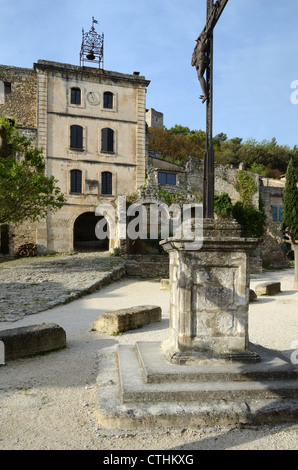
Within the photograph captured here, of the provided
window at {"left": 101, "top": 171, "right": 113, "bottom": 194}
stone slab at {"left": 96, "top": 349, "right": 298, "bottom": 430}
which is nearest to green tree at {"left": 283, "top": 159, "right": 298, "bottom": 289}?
window at {"left": 101, "top": 171, "right": 113, "bottom": 194}

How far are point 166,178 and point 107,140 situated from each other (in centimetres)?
474

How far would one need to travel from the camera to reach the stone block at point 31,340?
579cm

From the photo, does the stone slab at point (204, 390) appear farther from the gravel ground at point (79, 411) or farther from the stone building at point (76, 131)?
the stone building at point (76, 131)

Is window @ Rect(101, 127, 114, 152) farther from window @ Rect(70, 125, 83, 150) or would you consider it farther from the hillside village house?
window @ Rect(70, 125, 83, 150)

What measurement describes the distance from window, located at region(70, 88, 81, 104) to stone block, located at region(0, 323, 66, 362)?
20.9 meters

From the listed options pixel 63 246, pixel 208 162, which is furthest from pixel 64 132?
pixel 208 162

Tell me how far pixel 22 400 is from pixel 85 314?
517 cm

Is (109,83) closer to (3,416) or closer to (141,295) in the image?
(141,295)

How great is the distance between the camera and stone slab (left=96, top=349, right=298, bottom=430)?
363cm

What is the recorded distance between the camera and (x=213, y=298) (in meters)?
4.57

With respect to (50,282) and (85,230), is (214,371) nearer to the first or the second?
(50,282)

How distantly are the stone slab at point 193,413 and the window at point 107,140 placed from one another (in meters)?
22.4

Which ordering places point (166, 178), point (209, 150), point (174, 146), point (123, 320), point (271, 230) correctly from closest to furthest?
point (209, 150)
point (123, 320)
point (166, 178)
point (271, 230)
point (174, 146)

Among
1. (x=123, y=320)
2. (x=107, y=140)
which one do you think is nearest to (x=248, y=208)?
(x=107, y=140)
